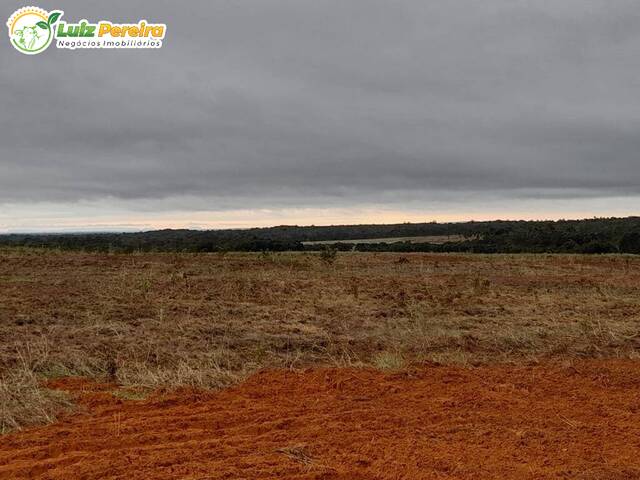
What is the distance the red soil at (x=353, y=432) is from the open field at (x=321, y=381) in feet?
0.08

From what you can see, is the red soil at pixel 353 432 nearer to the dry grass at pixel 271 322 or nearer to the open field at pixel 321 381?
the open field at pixel 321 381

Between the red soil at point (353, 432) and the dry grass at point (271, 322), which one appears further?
the dry grass at point (271, 322)

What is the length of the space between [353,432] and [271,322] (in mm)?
6612

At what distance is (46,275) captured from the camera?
1923 centimetres

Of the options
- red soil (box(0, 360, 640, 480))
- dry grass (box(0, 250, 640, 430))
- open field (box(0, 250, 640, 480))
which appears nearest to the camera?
red soil (box(0, 360, 640, 480))

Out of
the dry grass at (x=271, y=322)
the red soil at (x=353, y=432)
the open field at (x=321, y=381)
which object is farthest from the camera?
the dry grass at (x=271, y=322)

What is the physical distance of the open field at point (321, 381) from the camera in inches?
171

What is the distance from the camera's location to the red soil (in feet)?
13.6

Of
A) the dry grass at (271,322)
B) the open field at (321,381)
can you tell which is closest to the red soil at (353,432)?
the open field at (321,381)

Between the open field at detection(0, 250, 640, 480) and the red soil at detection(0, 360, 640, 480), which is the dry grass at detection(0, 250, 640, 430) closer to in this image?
the open field at detection(0, 250, 640, 480)

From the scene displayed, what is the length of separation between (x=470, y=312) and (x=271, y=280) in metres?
7.64

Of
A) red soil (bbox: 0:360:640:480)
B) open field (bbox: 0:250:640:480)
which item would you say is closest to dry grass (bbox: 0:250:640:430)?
open field (bbox: 0:250:640:480)

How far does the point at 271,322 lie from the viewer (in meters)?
11.4

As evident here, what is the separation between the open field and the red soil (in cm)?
2
